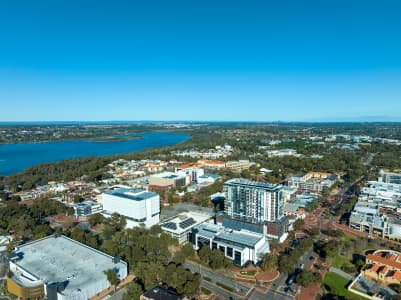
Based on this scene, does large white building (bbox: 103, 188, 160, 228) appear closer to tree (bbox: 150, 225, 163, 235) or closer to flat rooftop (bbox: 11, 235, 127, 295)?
tree (bbox: 150, 225, 163, 235)

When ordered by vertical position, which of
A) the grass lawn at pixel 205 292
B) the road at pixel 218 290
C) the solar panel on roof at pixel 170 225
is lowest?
the road at pixel 218 290

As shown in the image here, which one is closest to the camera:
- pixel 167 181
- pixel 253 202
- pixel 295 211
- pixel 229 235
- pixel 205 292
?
pixel 205 292

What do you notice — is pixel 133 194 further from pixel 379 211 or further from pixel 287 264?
pixel 379 211

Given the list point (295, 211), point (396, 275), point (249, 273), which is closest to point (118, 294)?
point (249, 273)

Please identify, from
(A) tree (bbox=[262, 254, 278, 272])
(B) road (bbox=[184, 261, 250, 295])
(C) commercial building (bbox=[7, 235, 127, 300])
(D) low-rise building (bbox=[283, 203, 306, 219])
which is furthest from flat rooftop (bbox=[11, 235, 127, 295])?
(D) low-rise building (bbox=[283, 203, 306, 219])

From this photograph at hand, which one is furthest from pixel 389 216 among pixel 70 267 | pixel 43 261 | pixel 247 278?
pixel 43 261

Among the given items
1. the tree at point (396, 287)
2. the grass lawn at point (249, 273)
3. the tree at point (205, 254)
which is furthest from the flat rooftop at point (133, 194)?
the tree at point (396, 287)

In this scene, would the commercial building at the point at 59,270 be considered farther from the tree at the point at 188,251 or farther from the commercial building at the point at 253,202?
the commercial building at the point at 253,202
